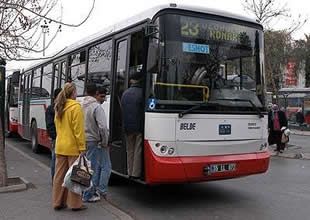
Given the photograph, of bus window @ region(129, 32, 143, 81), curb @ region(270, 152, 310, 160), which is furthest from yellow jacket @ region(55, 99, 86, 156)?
curb @ region(270, 152, 310, 160)

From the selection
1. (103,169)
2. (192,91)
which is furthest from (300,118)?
(103,169)

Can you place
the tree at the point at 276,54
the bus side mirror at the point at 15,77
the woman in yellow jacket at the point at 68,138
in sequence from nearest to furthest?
the woman in yellow jacket at the point at 68,138, the bus side mirror at the point at 15,77, the tree at the point at 276,54

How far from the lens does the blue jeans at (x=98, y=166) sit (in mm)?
7203

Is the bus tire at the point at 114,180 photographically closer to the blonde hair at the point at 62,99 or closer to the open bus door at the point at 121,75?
the open bus door at the point at 121,75

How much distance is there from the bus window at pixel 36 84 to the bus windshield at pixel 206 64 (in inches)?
302

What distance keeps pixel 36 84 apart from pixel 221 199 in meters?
8.32

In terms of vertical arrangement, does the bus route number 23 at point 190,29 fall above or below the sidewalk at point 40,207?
above

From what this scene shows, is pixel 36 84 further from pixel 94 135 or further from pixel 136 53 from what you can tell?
pixel 94 135

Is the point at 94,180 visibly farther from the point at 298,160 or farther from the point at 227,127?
the point at 298,160

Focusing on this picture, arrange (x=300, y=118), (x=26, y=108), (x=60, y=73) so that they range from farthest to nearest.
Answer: (x=300, y=118), (x=26, y=108), (x=60, y=73)

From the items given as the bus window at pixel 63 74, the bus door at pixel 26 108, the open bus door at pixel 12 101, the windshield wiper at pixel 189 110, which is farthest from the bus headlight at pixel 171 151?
the open bus door at pixel 12 101

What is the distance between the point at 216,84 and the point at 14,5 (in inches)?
158

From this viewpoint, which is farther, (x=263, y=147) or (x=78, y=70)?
(x=78, y=70)

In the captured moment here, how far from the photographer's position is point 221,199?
312 inches
